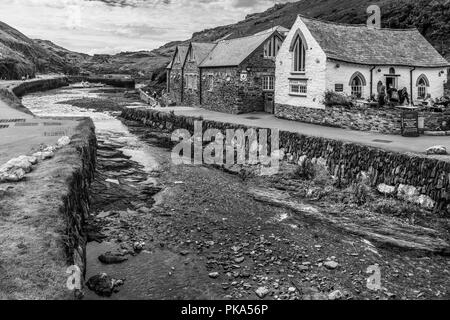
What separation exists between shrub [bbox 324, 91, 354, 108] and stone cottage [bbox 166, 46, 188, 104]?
23671 millimetres

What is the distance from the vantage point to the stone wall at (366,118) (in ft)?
79.8

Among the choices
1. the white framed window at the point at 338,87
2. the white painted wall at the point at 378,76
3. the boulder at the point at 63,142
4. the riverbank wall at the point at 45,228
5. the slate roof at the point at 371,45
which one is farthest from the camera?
the slate roof at the point at 371,45

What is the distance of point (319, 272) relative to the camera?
38.6 ft

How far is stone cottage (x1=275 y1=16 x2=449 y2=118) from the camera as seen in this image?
94.9ft

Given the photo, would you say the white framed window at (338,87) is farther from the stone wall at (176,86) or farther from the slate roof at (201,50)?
the stone wall at (176,86)

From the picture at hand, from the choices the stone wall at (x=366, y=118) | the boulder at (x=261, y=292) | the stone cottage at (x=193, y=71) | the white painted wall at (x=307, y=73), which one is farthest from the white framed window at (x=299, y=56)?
the boulder at (x=261, y=292)

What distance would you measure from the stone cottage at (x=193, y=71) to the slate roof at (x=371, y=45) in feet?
54.4

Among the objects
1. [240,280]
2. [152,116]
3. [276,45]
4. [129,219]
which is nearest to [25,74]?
[152,116]

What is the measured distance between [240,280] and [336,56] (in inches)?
827

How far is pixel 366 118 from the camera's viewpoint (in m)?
25.5

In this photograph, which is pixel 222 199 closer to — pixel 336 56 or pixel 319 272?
pixel 319 272

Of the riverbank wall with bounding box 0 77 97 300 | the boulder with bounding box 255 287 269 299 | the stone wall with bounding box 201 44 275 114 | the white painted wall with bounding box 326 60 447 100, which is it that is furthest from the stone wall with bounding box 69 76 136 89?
the boulder with bounding box 255 287 269 299
